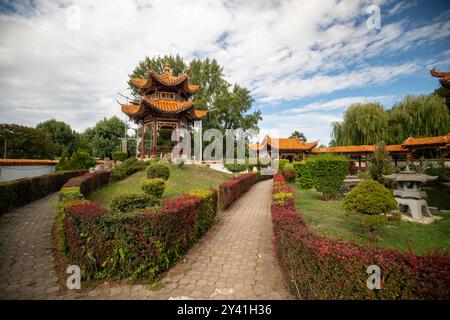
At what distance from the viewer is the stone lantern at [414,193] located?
842cm

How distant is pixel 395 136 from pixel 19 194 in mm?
37857

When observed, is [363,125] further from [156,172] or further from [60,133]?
[60,133]

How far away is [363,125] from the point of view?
30.2 m

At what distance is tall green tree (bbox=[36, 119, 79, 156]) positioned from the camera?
50312 millimetres

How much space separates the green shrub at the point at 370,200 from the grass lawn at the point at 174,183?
8.44 metres

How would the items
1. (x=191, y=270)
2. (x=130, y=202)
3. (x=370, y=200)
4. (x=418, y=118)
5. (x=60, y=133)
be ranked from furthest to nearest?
(x=60, y=133) < (x=418, y=118) < (x=370, y=200) < (x=130, y=202) < (x=191, y=270)

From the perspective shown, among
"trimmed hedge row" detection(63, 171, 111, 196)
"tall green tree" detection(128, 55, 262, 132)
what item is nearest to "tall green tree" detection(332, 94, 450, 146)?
"tall green tree" detection(128, 55, 262, 132)

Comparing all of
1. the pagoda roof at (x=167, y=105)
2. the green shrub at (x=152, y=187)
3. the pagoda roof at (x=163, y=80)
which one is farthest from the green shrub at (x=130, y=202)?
the pagoda roof at (x=163, y=80)

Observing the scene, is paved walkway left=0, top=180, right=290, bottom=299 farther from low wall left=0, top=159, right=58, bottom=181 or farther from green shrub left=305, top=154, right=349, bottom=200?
low wall left=0, top=159, right=58, bottom=181

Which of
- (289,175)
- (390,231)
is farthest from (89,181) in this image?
(289,175)

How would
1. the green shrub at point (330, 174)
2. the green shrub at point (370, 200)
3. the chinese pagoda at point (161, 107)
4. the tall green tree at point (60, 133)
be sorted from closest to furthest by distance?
the green shrub at point (370, 200) → the green shrub at point (330, 174) → the chinese pagoda at point (161, 107) → the tall green tree at point (60, 133)

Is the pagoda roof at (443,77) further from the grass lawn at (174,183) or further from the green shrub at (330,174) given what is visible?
the grass lawn at (174,183)

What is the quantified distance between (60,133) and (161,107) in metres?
44.7

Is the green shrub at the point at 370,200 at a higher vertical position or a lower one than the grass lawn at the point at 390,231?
higher
